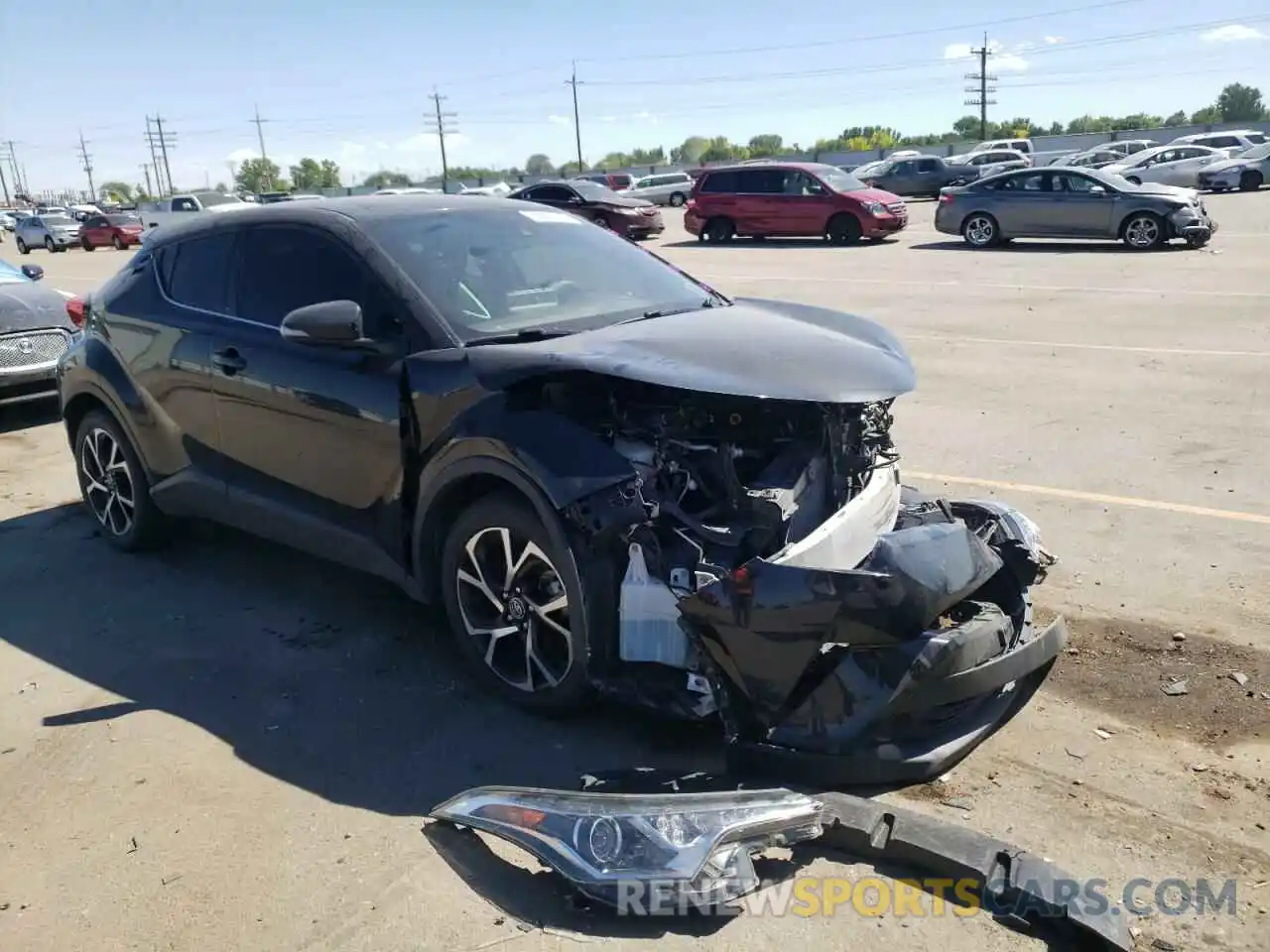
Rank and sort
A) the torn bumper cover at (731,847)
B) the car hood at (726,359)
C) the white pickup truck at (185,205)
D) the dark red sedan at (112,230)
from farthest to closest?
the white pickup truck at (185,205)
the dark red sedan at (112,230)
the car hood at (726,359)
the torn bumper cover at (731,847)

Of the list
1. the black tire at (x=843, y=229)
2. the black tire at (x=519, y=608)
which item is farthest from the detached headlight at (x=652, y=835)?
the black tire at (x=843, y=229)

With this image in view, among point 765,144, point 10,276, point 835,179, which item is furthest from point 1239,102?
point 10,276

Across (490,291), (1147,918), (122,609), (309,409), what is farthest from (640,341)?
(122,609)

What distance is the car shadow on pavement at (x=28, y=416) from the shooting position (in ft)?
31.0

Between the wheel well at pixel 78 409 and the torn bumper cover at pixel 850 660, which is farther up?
the wheel well at pixel 78 409

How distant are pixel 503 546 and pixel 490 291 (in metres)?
1.13

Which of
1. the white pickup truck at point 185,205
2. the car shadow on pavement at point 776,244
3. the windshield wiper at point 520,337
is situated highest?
the white pickup truck at point 185,205

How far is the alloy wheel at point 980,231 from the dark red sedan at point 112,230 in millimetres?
28930

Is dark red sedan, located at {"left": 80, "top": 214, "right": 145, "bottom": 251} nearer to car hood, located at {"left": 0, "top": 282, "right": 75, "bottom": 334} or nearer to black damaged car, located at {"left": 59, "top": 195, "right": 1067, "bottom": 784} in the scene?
car hood, located at {"left": 0, "top": 282, "right": 75, "bottom": 334}

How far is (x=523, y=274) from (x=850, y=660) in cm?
223

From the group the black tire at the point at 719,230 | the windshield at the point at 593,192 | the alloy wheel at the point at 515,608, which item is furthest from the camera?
the windshield at the point at 593,192

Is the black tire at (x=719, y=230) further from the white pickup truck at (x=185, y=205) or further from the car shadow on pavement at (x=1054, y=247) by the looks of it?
the white pickup truck at (x=185, y=205)

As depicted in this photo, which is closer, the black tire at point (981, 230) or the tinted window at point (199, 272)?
the tinted window at point (199, 272)

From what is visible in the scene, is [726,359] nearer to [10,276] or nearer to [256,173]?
[10,276]
